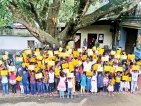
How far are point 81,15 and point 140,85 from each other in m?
4.33

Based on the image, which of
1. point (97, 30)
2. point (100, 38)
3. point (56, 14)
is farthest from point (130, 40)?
point (56, 14)

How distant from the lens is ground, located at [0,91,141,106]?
7.62m

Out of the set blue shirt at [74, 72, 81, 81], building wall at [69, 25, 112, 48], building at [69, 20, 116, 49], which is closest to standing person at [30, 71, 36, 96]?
blue shirt at [74, 72, 81, 81]

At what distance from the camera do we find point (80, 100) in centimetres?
791

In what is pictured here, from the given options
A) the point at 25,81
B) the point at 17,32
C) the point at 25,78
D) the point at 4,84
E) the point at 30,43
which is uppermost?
the point at 17,32

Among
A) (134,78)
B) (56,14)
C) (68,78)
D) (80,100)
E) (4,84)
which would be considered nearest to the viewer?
(80,100)

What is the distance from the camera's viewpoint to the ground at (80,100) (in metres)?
7.62

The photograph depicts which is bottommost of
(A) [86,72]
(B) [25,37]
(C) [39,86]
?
(C) [39,86]

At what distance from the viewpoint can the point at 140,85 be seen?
9.46m

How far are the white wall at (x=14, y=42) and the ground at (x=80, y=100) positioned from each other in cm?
893

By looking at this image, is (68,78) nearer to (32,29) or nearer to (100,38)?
(32,29)

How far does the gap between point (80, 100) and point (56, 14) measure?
4.95m

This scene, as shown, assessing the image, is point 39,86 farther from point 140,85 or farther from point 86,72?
Result: point 140,85

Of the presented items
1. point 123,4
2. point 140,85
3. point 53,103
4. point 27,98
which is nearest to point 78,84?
point 53,103
